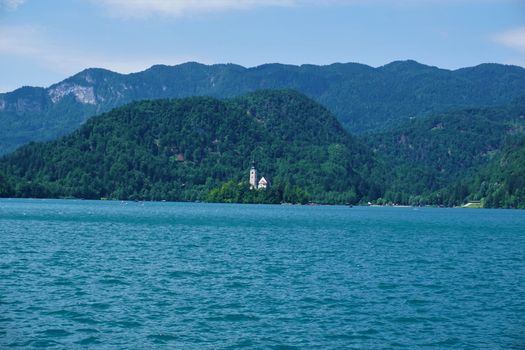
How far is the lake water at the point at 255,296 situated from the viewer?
36781mm

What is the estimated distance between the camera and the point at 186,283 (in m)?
52.9

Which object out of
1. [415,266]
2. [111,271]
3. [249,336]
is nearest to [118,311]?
[249,336]

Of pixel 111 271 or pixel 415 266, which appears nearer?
pixel 111 271

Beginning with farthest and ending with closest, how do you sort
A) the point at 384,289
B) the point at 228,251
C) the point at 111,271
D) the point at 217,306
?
the point at 228,251
the point at 111,271
the point at 384,289
the point at 217,306

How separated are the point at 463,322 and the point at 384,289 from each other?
37.8ft

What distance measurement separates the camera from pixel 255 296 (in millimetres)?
48250

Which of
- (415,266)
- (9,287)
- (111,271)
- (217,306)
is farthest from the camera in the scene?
(415,266)

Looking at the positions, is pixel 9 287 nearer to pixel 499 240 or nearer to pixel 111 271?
pixel 111 271

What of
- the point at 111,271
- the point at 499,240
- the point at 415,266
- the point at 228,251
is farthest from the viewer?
the point at 499,240

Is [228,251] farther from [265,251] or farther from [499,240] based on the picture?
[499,240]

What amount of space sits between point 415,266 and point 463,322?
2658 centimetres

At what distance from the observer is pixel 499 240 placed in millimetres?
108625

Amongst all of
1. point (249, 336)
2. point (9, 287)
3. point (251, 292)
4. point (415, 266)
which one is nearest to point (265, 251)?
point (415, 266)

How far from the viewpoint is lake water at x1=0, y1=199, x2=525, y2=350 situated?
121 feet
